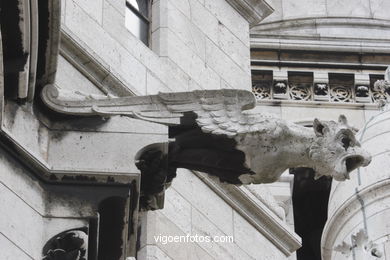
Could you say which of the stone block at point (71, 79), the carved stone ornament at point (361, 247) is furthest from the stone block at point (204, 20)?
the carved stone ornament at point (361, 247)

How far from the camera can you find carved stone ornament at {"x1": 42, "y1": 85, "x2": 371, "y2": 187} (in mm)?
12320

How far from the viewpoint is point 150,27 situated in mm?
17422

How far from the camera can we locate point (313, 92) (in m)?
35.9

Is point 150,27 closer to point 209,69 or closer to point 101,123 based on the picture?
point 209,69

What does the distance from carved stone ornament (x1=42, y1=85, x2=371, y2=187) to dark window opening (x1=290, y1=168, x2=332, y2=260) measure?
22.1 metres

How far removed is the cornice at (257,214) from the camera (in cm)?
1698

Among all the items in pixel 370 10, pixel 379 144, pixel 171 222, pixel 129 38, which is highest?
pixel 370 10

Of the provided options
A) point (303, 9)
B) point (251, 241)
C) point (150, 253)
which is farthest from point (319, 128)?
point (303, 9)

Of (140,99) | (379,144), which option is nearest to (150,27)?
(140,99)

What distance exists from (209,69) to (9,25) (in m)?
6.31

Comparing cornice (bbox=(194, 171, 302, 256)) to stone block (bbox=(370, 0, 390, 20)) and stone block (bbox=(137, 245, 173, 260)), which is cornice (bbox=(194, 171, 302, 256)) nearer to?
stone block (bbox=(137, 245, 173, 260))

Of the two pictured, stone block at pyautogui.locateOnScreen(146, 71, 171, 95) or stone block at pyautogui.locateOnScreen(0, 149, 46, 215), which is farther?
stone block at pyautogui.locateOnScreen(146, 71, 171, 95)

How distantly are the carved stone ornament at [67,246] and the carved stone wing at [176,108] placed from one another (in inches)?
33.8

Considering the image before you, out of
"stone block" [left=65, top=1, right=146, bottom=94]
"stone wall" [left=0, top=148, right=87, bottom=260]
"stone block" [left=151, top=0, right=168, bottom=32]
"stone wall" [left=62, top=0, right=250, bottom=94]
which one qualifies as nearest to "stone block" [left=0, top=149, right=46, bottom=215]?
"stone wall" [left=0, top=148, right=87, bottom=260]
